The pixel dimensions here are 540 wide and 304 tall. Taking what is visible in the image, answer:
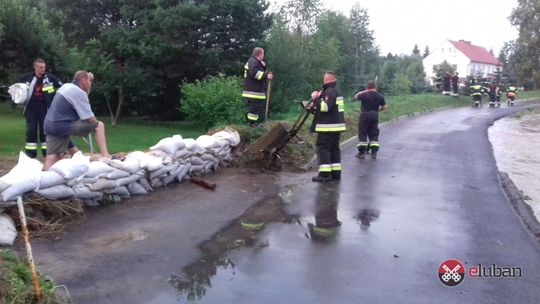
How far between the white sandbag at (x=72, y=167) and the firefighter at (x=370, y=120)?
6465 millimetres

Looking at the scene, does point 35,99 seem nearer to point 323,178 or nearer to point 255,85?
point 255,85

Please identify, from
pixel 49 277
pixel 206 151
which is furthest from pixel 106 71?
pixel 49 277

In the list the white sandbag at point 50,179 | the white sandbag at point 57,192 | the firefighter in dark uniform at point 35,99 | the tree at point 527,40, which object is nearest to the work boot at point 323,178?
the white sandbag at point 57,192

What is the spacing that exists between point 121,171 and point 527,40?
166ft

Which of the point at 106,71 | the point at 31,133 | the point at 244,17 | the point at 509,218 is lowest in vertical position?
the point at 509,218

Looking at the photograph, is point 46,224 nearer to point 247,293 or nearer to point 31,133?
point 247,293

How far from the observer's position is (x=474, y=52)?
85.7 metres

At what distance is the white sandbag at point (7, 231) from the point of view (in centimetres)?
516

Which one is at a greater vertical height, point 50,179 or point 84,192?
point 50,179

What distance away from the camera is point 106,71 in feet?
53.2

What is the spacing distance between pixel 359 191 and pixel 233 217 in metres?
2.54

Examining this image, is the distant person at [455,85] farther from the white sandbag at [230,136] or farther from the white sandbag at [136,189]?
the white sandbag at [136,189]

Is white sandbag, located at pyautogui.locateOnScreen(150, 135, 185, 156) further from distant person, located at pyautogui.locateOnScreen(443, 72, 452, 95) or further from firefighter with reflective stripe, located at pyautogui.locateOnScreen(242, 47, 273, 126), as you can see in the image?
distant person, located at pyautogui.locateOnScreen(443, 72, 452, 95)

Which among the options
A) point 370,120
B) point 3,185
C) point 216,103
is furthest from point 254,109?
point 3,185
